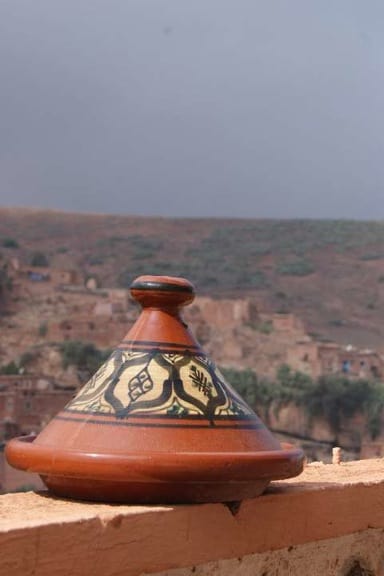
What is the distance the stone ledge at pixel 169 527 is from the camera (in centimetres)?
157

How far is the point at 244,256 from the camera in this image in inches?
2309

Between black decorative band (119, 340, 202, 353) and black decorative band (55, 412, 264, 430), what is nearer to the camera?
black decorative band (55, 412, 264, 430)

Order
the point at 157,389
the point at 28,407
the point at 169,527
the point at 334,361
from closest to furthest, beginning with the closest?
the point at 169,527
the point at 157,389
the point at 28,407
the point at 334,361

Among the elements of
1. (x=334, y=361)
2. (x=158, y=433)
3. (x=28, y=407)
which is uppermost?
(x=158, y=433)

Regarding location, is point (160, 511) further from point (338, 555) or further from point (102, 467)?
point (338, 555)

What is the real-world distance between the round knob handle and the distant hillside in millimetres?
46284

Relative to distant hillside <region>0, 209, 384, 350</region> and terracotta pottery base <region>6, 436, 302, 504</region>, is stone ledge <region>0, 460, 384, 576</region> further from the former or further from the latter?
distant hillside <region>0, 209, 384, 350</region>

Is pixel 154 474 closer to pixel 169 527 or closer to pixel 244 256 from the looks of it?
pixel 169 527

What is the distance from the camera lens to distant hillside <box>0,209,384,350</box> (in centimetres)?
5247

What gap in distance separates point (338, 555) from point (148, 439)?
53 centimetres

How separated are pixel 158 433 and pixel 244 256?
187 ft

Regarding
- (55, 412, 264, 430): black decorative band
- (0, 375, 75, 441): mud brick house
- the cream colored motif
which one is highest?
the cream colored motif

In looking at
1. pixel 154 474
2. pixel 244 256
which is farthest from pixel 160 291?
pixel 244 256

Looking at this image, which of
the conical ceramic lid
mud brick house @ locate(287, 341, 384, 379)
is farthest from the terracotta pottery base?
mud brick house @ locate(287, 341, 384, 379)
